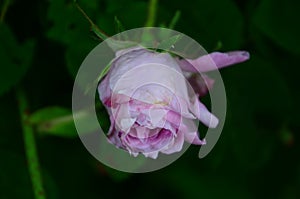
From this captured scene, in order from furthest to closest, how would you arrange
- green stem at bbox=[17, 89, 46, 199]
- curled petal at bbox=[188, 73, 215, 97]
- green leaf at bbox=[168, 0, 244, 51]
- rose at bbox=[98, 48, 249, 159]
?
green leaf at bbox=[168, 0, 244, 51] < green stem at bbox=[17, 89, 46, 199] < curled petal at bbox=[188, 73, 215, 97] < rose at bbox=[98, 48, 249, 159]

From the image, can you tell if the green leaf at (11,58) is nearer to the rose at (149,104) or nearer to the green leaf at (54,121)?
the green leaf at (54,121)

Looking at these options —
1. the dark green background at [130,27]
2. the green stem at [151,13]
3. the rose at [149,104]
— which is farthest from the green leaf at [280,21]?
the rose at [149,104]

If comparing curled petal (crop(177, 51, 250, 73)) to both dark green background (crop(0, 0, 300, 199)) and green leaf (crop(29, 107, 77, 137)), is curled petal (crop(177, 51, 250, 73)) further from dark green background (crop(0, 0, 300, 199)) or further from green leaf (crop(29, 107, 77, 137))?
green leaf (crop(29, 107, 77, 137))

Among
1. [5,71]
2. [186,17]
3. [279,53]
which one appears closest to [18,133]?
[5,71]

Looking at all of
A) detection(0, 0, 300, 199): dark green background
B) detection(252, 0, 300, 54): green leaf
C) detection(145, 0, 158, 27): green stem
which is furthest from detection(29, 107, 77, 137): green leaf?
detection(252, 0, 300, 54): green leaf

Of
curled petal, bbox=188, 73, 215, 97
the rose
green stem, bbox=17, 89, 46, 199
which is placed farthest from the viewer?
green stem, bbox=17, 89, 46, 199

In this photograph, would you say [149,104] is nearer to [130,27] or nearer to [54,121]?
[130,27]

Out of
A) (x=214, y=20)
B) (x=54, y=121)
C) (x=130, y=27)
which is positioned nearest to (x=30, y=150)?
(x=54, y=121)
